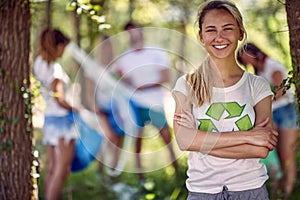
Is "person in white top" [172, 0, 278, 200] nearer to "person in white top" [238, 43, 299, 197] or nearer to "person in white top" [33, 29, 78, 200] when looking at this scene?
"person in white top" [33, 29, 78, 200]

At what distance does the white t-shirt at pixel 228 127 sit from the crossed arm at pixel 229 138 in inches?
1.2

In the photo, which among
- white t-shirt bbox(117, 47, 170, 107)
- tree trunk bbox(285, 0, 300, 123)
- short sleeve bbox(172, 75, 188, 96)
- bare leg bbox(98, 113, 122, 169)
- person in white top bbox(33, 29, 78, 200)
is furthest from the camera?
bare leg bbox(98, 113, 122, 169)

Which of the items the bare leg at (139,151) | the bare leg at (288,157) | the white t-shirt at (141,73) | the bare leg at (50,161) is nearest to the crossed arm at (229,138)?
the white t-shirt at (141,73)

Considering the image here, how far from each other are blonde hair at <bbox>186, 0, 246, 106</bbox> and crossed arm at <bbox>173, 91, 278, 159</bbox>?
5 cm

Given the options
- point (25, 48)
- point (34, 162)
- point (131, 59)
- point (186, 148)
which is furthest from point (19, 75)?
point (131, 59)

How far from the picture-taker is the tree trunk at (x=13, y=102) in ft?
13.0


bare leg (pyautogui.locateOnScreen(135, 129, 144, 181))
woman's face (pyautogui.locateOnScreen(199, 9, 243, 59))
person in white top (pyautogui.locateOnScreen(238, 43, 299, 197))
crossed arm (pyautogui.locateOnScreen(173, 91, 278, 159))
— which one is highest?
woman's face (pyautogui.locateOnScreen(199, 9, 243, 59))

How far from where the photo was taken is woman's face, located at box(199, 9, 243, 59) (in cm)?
294

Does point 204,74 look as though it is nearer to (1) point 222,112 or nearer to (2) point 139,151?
(1) point 222,112

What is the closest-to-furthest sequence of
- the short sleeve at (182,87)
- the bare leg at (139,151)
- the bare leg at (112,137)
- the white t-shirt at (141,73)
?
the short sleeve at (182,87) < the white t-shirt at (141,73) < the bare leg at (112,137) < the bare leg at (139,151)

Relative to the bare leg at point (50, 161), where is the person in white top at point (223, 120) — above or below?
above

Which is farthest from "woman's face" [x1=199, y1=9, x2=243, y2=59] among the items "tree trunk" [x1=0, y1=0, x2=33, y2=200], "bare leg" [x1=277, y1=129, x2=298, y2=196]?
"bare leg" [x1=277, y1=129, x2=298, y2=196]

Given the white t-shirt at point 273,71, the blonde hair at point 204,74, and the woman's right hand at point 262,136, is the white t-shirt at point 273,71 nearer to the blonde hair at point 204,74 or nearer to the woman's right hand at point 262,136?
the blonde hair at point 204,74

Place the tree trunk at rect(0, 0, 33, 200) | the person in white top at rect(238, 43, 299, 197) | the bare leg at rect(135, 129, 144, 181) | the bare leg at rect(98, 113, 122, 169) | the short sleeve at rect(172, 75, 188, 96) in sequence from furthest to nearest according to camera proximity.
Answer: the bare leg at rect(135, 129, 144, 181), the bare leg at rect(98, 113, 122, 169), the person in white top at rect(238, 43, 299, 197), the tree trunk at rect(0, 0, 33, 200), the short sleeve at rect(172, 75, 188, 96)
